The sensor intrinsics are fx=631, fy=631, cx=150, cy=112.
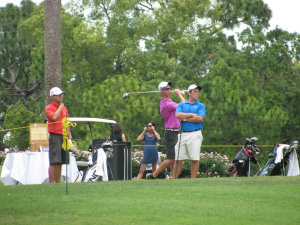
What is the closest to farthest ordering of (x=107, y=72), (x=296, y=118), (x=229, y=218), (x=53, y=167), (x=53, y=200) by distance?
(x=229, y=218)
(x=53, y=200)
(x=53, y=167)
(x=296, y=118)
(x=107, y=72)

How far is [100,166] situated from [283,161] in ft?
14.7

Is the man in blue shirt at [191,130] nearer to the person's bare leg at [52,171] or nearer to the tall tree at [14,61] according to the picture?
the person's bare leg at [52,171]

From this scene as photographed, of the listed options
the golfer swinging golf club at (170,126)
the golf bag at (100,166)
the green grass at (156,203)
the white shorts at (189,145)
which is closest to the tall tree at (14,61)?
the golf bag at (100,166)

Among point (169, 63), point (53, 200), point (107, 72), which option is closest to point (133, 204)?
point (53, 200)

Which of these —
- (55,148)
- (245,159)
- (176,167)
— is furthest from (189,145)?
(245,159)

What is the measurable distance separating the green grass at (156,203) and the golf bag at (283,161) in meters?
4.19

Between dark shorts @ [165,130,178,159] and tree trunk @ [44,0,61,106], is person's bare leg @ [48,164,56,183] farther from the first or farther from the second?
tree trunk @ [44,0,61,106]

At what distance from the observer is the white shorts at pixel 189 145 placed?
11.4 metres

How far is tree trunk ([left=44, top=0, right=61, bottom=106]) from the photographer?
1652cm

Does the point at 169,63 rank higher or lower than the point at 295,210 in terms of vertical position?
higher

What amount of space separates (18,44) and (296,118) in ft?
83.0

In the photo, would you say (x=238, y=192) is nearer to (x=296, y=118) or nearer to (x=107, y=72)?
(x=296, y=118)

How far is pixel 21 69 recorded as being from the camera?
47.7 metres

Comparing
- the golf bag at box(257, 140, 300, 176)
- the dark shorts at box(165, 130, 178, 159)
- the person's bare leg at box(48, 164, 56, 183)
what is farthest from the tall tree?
the person's bare leg at box(48, 164, 56, 183)
